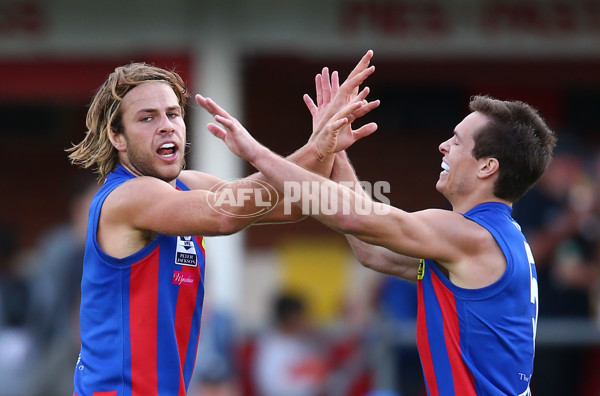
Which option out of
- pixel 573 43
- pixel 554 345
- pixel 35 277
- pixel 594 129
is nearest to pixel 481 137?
pixel 554 345

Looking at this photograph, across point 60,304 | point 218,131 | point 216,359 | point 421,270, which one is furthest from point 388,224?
point 60,304

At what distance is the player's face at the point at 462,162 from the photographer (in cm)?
452

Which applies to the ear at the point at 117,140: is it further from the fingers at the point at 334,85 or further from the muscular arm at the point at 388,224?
the fingers at the point at 334,85

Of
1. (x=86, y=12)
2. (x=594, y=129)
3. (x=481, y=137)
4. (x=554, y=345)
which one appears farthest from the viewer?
(x=594, y=129)

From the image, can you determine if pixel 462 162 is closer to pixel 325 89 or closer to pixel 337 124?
pixel 337 124

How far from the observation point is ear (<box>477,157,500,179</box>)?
4.46 m

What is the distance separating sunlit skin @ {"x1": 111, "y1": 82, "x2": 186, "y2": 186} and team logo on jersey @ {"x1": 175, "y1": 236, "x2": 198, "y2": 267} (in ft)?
0.96

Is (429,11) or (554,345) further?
(429,11)

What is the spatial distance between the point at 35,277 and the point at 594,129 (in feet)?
24.0

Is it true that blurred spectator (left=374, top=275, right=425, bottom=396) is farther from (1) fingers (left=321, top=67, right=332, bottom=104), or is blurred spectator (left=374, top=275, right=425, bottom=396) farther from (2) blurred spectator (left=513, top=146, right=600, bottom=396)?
(1) fingers (left=321, top=67, right=332, bottom=104)

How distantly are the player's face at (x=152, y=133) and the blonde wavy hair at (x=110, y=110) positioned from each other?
0.13 feet

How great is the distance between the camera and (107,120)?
4.59 meters

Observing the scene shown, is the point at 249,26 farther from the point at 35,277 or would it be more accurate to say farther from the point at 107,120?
the point at 107,120

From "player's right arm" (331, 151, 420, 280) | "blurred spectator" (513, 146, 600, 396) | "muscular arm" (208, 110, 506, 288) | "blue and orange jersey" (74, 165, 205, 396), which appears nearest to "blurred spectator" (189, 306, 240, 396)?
"blurred spectator" (513, 146, 600, 396)
